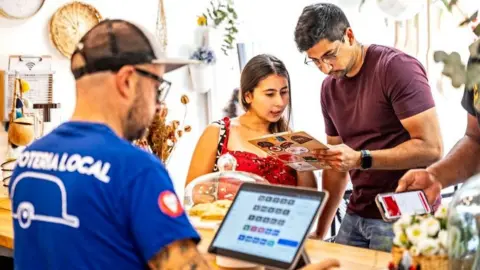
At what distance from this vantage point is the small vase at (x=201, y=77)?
5.27 metres

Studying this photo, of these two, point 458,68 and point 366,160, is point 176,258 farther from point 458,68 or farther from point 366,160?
point 366,160

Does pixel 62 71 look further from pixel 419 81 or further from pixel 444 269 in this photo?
pixel 444 269

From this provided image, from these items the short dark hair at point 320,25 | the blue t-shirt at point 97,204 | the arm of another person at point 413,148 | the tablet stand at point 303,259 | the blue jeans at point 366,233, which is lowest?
the blue jeans at point 366,233

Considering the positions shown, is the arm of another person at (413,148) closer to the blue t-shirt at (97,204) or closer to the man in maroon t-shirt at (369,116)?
the man in maroon t-shirt at (369,116)

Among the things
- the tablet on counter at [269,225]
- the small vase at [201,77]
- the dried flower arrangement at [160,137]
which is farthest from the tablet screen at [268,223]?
the small vase at [201,77]

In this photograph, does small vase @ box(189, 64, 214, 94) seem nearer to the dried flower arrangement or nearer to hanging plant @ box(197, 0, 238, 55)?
hanging plant @ box(197, 0, 238, 55)

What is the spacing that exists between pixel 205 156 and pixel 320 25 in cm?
84

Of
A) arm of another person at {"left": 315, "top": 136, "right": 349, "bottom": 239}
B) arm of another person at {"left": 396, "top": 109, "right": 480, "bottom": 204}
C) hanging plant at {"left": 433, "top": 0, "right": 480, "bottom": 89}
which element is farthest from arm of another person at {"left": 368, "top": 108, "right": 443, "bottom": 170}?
hanging plant at {"left": 433, "top": 0, "right": 480, "bottom": 89}

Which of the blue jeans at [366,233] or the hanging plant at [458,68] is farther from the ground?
the hanging plant at [458,68]

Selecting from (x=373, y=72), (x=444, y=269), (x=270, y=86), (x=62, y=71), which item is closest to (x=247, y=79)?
(x=270, y=86)

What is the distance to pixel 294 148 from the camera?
3.04 metres

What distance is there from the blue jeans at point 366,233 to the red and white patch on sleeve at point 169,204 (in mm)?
1603

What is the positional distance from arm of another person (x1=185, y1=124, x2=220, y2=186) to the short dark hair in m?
0.65

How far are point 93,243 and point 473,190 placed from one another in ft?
2.86
